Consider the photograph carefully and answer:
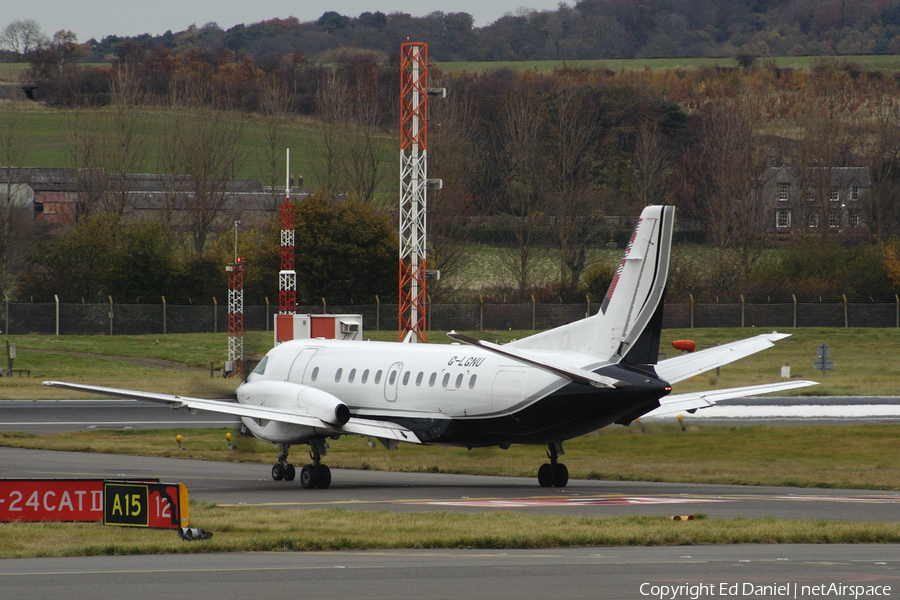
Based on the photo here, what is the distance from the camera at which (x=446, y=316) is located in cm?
6066

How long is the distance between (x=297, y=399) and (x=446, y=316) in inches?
1504

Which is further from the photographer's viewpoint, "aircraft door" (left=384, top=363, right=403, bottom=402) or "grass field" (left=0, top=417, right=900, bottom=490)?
"grass field" (left=0, top=417, right=900, bottom=490)

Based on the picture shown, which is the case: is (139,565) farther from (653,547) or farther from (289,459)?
(289,459)

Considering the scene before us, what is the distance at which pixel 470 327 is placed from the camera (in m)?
59.9

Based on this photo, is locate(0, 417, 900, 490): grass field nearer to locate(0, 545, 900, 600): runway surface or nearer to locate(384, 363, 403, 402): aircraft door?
locate(384, 363, 403, 402): aircraft door

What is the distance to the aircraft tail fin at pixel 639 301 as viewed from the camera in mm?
20141

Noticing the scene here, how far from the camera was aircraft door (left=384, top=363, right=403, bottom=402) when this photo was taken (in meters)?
22.7

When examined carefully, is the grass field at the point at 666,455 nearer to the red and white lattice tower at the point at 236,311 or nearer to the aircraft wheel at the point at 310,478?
the aircraft wheel at the point at 310,478

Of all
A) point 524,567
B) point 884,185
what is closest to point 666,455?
point 524,567

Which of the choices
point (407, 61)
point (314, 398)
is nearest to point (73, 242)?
point (407, 61)

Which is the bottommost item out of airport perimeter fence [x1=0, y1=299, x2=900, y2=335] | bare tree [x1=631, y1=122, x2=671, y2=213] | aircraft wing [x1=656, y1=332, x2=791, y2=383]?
airport perimeter fence [x1=0, y1=299, x2=900, y2=335]

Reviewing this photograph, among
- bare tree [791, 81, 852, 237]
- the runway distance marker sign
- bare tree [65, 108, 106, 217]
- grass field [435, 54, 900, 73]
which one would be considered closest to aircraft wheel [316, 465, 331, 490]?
the runway distance marker sign

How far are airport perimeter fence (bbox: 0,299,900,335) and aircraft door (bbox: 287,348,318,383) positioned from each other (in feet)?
113

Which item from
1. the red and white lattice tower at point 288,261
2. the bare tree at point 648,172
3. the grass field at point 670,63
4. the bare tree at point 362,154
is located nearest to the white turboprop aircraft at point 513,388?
the red and white lattice tower at point 288,261
